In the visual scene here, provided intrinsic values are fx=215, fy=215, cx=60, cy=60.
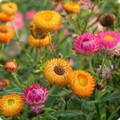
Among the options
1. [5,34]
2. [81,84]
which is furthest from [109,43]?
[5,34]

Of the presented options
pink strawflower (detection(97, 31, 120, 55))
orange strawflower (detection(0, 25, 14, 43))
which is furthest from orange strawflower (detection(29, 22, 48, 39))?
pink strawflower (detection(97, 31, 120, 55))

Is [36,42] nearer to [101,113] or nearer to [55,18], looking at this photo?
[55,18]

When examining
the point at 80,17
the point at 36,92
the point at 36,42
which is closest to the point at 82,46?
the point at 36,92

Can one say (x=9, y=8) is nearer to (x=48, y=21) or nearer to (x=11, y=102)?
(x=48, y=21)

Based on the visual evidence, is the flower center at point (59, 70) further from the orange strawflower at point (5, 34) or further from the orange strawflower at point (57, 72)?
the orange strawflower at point (5, 34)

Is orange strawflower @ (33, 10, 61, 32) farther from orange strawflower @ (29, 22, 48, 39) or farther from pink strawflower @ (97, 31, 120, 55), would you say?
pink strawflower @ (97, 31, 120, 55)

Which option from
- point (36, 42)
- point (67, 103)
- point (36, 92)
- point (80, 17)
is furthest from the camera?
point (80, 17)
